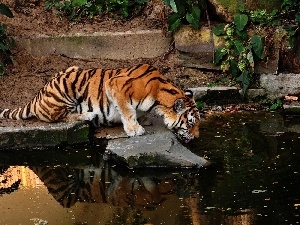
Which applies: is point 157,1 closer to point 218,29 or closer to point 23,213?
point 218,29

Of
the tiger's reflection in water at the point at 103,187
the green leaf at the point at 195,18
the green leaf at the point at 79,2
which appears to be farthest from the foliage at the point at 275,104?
the green leaf at the point at 79,2

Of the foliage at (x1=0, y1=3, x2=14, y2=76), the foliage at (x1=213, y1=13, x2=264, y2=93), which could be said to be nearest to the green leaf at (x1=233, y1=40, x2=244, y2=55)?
the foliage at (x1=213, y1=13, x2=264, y2=93)

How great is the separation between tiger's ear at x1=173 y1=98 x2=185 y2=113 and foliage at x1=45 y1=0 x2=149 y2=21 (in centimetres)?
385

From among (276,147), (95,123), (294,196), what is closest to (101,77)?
(95,123)

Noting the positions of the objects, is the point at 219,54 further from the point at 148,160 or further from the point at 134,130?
the point at 148,160

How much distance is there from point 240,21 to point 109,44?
199 cm

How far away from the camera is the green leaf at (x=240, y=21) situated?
935cm

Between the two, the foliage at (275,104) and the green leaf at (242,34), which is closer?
the foliage at (275,104)

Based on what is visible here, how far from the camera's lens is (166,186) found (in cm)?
611

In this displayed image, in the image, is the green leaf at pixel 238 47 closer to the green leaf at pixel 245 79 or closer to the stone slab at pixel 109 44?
the green leaf at pixel 245 79

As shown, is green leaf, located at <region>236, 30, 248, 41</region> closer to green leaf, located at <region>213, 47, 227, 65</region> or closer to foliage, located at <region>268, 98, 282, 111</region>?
green leaf, located at <region>213, 47, 227, 65</region>

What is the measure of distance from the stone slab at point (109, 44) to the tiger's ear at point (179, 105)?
2.89 m

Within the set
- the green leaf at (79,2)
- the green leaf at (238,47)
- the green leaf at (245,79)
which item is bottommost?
the green leaf at (245,79)

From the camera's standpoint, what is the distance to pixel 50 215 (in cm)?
555
